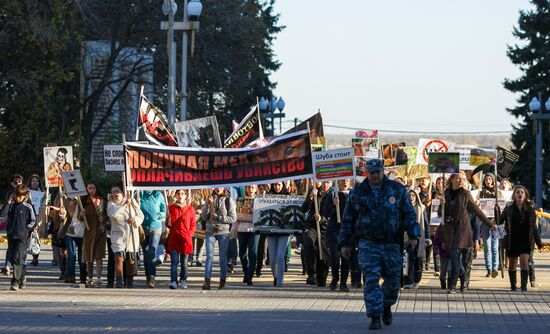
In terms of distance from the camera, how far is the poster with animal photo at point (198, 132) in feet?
80.7

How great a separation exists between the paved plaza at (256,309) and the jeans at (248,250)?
0.29 metres

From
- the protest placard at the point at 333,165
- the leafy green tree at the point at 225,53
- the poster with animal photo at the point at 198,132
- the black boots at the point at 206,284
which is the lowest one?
the black boots at the point at 206,284

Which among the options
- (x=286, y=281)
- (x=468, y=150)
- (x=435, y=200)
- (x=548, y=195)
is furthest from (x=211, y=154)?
(x=548, y=195)

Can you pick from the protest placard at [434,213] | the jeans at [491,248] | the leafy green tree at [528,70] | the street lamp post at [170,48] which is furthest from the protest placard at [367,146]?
the leafy green tree at [528,70]

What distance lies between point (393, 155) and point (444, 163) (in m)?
9.55

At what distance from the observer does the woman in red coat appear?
2038 cm

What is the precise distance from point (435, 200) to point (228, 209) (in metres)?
5.85

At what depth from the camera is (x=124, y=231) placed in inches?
803

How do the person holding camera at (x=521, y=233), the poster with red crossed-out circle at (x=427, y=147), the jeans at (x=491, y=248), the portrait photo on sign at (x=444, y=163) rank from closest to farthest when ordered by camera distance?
the person holding camera at (x=521, y=233) → the portrait photo on sign at (x=444, y=163) → the jeans at (x=491, y=248) → the poster with red crossed-out circle at (x=427, y=147)

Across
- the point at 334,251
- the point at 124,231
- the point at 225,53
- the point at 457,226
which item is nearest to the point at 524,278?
the point at 457,226

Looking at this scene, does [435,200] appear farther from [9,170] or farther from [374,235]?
[9,170]

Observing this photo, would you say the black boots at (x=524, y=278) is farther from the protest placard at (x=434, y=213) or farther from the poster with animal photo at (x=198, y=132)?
the poster with animal photo at (x=198, y=132)

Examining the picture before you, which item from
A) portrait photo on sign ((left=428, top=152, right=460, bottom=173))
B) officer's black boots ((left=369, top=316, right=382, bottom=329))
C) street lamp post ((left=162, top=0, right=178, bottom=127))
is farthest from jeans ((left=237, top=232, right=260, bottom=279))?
street lamp post ((left=162, top=0, right=178, bottom=127))

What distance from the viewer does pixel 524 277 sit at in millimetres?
20609
